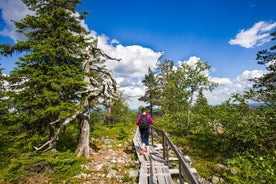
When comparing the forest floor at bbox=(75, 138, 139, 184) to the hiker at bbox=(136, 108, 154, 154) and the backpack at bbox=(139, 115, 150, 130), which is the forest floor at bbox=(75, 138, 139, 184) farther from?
the backpack at bbox=(139, 115, 150, 130)

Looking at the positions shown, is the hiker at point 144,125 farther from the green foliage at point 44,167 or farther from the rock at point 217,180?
the rock at point 217,180

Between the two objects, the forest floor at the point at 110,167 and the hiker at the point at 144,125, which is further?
the hiker at the point at 144,125

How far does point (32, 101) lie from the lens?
23.6 ft

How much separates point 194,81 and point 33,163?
51.9ft

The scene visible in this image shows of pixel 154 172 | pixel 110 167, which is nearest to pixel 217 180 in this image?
pixel 154 172

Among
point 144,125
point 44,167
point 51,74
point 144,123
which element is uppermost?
point 51,74

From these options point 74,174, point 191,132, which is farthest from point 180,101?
point 74,174

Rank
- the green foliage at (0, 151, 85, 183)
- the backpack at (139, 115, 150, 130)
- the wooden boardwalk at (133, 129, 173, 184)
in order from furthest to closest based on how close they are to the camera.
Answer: the backpack at (139, 115, 150, 130) < the green foliage at (0, 151, 85, 183) < the wooden boardwalk at (133, 129, 173, 184)

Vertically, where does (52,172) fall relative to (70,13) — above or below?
below

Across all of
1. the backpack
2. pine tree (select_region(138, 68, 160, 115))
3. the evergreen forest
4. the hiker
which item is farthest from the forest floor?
pine tree (select_region(138, 68, 160, 115))

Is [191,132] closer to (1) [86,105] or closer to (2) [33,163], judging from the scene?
(1) [86,105]

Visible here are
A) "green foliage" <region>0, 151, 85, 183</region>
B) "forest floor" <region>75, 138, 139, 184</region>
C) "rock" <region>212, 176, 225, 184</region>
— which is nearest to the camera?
"green foliage" <region>0, 151, 85, 183</region>

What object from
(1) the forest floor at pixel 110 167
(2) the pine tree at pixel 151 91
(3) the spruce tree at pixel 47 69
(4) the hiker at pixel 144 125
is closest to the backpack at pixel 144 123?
(4) the hiker at pixel 144 125

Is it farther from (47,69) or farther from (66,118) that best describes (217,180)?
(47,69)
